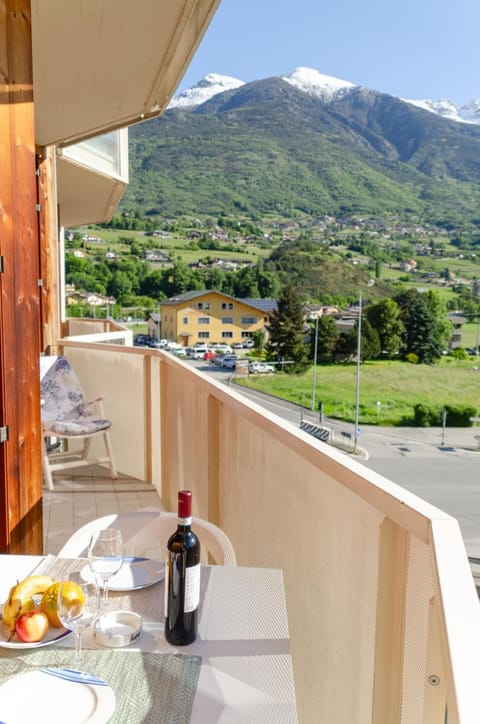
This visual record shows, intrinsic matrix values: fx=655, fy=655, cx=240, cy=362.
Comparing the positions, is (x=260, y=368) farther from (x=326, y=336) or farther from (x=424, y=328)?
(x=424, y=328)

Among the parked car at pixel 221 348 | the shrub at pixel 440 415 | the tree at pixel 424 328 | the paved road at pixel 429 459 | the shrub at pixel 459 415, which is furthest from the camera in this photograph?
the parked car at pixel 221 348

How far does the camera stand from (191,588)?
1149 mm

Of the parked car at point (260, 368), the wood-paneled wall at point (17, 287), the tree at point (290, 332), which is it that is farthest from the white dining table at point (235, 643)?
the parked car at point (260, 368)

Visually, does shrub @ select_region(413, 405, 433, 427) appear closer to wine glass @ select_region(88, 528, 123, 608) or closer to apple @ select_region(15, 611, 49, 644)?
wine glass @ select_region(88, 528, 123, 608)

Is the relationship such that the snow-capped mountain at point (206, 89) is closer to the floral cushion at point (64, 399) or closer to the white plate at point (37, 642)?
the floral cushion at point (64, 399)

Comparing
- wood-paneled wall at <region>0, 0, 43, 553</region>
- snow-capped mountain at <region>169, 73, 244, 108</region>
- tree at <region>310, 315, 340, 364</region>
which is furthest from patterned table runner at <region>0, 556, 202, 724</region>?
snow-capped mountain at <region>169, 73, 244, 108</region>

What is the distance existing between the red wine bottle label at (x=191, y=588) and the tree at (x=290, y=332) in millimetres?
41354

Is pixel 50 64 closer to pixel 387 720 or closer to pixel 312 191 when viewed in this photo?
pixel 387 720

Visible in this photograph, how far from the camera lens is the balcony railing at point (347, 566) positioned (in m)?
0.83

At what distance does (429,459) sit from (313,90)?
85166mm

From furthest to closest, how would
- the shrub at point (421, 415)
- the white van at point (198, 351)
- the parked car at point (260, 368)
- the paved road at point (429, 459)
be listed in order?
the parked car at point (260, 368), the white van at point (198, 351), the shrub at point (421, 415), the paved road at point (429, 459)

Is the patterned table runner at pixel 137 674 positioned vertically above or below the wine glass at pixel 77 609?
below

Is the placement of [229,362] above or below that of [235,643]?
below

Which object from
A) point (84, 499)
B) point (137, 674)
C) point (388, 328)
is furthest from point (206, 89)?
point (137, 674)
